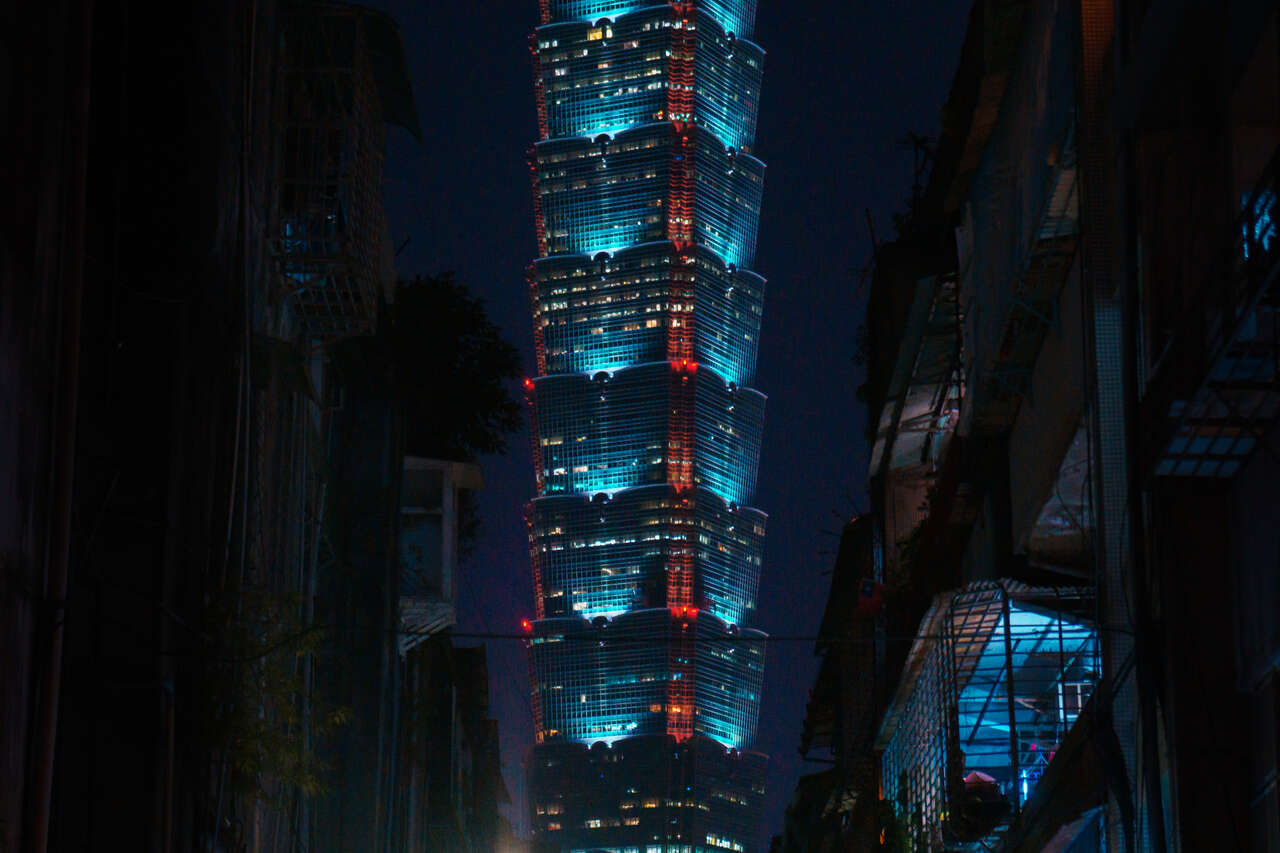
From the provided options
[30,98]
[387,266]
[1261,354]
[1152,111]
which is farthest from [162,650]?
[387,266]

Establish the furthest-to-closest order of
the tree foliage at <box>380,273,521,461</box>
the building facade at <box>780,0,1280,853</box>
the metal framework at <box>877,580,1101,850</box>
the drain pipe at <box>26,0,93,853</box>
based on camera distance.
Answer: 1. the tree foliage at <box>380,273,521,461</box>
2. the metal framework at <box>877,580,1101,850</box>
3. the building facade at <box>780,0,1280,853</box>
4. the drain pipe at <box>26,0,93,853</box>

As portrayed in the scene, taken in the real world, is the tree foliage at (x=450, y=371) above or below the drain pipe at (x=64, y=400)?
above

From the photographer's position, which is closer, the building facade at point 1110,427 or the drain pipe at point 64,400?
the drain pipe at point 64,400

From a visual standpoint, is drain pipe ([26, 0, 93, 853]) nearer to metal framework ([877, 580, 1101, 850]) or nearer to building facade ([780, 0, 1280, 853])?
building facade ([780, 0, 1280, 853])

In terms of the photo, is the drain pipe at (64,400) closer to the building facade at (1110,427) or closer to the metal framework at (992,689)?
the building facade at (1110,427)

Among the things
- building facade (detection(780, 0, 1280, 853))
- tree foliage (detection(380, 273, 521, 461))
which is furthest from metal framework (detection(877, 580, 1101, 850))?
tree foliage (detection(380, 273, 521, 461))

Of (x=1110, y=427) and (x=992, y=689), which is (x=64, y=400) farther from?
(x=992, y=689)

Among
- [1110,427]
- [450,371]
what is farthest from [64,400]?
[450,371]

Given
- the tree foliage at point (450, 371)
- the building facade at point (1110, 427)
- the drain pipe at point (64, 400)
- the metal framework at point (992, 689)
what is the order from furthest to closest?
1. the tree foliage at point (450, 371)
2. the metal framework at point (992, 689)
3. the building facade at point (1110, 427)
4. the drain pipe at point (64, 400)

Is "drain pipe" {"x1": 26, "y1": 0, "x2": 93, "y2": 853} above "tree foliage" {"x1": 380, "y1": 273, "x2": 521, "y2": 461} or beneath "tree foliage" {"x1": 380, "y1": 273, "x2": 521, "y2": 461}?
beneath

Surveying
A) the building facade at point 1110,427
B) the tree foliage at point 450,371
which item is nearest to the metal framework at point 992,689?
the building facade at point 1110,427

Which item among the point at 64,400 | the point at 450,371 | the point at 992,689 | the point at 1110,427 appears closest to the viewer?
the point at 64,400

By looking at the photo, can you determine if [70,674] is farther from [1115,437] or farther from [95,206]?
[1115,437]

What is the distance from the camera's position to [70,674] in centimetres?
1236
